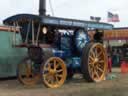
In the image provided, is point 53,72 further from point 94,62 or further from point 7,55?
point 7,55

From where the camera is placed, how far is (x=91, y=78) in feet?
65.6

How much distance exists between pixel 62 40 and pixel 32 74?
1855 millimetres

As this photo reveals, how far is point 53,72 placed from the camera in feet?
60.8

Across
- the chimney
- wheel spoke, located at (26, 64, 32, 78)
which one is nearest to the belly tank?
wheel spoke, located at (26, 64, 32, 78)

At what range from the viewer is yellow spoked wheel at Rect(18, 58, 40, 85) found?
1960 cm

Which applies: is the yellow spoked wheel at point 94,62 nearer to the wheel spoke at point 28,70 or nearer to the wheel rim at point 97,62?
the wheel rim at point 97,62

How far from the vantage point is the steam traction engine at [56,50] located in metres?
18.5

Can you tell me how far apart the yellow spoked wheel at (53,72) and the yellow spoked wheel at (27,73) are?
1.13m

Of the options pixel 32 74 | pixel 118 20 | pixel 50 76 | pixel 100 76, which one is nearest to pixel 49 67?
pixel 50 76

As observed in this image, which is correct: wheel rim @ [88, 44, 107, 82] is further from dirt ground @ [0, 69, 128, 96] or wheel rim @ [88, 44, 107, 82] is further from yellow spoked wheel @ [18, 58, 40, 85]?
yellow spoked wheel @ [18, 58, 40, 85]

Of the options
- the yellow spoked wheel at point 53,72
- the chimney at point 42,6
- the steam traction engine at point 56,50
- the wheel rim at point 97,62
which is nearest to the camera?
the yellow spoked wheel at point 53,72

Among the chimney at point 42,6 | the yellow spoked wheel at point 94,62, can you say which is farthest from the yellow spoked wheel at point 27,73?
the chimney at point 42,6

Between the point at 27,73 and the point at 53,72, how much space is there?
5.14 feet

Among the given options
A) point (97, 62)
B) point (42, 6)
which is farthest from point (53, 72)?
point (42, 6)
